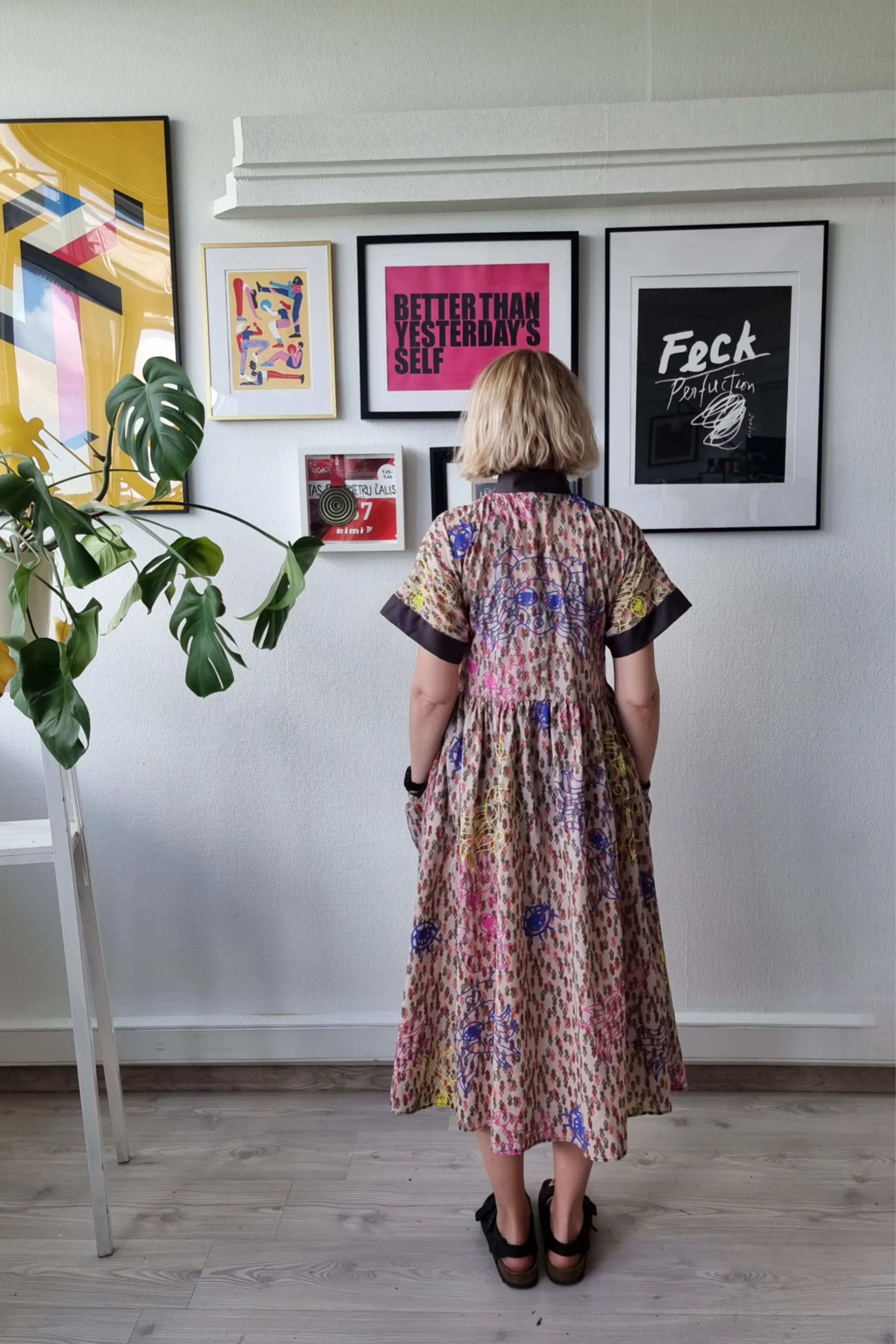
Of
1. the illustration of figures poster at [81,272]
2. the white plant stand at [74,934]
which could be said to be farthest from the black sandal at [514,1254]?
the illustration of figures poster at [81,272]

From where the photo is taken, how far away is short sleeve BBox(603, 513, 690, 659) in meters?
1.44

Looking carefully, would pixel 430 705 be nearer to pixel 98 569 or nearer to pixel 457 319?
pixel 98 569

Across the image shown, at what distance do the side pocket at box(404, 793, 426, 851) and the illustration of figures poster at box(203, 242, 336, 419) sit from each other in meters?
0.84

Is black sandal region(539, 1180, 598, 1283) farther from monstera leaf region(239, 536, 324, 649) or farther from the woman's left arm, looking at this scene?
monstera leaf region(239, 536, 324, 649)

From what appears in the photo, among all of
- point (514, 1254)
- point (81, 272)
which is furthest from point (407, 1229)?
point (81, 272)

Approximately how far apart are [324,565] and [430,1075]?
1018mm

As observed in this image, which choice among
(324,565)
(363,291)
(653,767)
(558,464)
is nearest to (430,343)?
(363,291)

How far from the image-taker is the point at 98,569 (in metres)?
1.27

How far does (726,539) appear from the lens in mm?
1955

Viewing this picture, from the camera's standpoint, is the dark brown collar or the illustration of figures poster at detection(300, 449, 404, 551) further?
the illustration of figures poster at detection(300, 449, 404, 551)

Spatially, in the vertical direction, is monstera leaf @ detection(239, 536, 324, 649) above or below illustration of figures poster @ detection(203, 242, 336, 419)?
below

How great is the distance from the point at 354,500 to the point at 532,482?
616 millimetres

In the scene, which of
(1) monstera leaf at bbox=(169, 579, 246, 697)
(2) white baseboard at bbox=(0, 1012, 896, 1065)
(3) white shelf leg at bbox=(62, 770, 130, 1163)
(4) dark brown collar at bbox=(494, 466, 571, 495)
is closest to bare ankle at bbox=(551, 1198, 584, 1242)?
(2) white baseboard at bbox=(0, 1012, 896, 1065)

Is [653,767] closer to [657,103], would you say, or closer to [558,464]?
[558,464]
